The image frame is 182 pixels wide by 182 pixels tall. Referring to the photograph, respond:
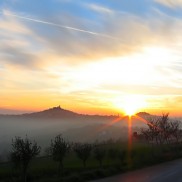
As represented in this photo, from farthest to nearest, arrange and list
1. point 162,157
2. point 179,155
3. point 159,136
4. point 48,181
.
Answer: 1. point 159,136
2. point 179,155
3. point 162,157
4. point 48,181

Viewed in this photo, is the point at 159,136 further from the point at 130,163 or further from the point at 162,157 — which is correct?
the point at 130,163

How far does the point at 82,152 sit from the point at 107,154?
1029 centimetres

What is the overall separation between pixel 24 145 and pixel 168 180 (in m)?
9.56

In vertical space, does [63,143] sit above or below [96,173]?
above

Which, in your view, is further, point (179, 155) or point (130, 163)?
point (179, 155)

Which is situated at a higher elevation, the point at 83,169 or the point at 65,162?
the point at 65,162

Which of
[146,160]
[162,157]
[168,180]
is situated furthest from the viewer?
[162,157]

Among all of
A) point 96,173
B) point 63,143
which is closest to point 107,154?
point 63,143

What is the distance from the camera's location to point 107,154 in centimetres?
4753

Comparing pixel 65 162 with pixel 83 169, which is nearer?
pixel 83 169

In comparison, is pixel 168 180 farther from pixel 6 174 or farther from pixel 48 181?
pixel 6 174

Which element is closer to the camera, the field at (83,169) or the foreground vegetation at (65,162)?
the foreground vegetation at (65,162)

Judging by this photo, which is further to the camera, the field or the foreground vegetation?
the field

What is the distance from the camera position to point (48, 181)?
24.3 meters
